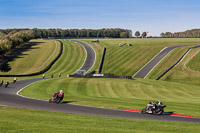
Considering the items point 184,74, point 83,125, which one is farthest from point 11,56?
point 83,125

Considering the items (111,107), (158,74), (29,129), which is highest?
(29,129)

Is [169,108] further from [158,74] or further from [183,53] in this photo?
[183,53]

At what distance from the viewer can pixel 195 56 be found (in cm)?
9975

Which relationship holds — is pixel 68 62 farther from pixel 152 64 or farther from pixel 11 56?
pixel 152 64

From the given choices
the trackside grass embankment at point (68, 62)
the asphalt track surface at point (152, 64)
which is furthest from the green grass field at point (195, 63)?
the trackside grass embankment at point (68, 62)

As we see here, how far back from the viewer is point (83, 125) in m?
17.6

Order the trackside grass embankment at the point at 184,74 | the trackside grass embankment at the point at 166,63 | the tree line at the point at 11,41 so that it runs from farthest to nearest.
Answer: the tree line at the point at 11,41 < the trackside grass embankment at the point at 166,63 < the trackside grass embankment at the point at 184,74

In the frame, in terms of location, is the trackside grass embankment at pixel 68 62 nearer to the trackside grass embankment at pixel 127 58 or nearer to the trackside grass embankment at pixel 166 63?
the trackside grass embankment at pixel 127 58

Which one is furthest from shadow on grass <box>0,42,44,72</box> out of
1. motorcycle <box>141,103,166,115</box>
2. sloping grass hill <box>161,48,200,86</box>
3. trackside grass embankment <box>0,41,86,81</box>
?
motorcycle <box>141,103,166,115</box>

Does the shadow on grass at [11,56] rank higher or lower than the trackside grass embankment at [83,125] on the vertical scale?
lower

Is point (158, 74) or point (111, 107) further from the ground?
point (111, 107)

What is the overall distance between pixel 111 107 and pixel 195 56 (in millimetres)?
81680

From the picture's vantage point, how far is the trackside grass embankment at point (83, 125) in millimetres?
15930

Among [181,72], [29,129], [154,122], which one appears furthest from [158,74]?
[29,129]
